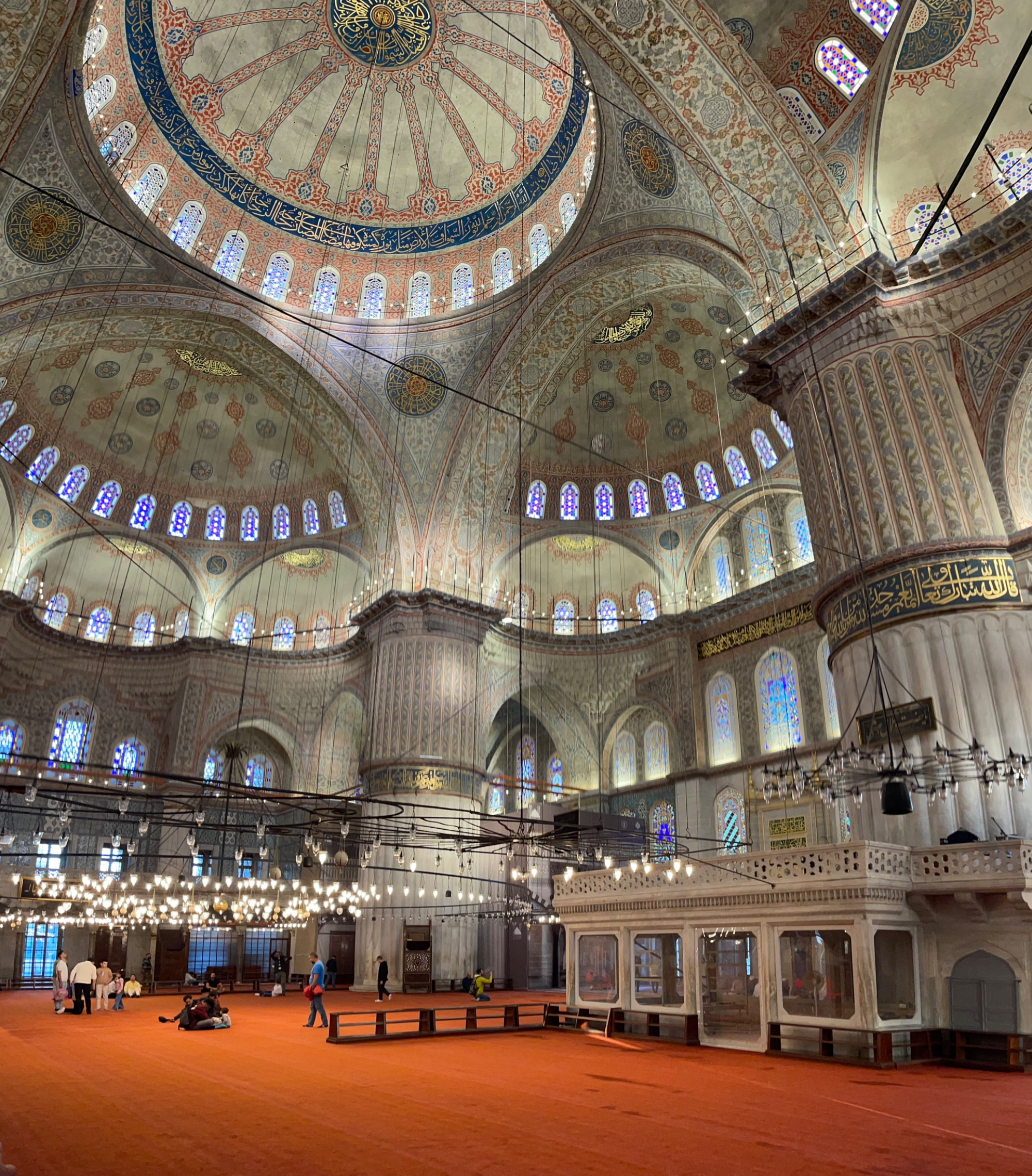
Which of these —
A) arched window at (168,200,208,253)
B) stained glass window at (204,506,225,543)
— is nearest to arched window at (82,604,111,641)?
stained glass window at (204,506,225,543)

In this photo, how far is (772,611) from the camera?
1933cm

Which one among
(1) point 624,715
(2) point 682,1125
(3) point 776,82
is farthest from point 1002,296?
(1) point 624,715

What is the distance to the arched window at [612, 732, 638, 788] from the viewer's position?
22.1m

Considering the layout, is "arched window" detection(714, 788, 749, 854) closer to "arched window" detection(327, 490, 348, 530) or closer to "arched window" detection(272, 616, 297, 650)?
"arched window" detection(327, 490, 348, 530)

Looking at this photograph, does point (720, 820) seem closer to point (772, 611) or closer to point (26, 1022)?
point (772, 611)

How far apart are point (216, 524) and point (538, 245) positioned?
11.7m

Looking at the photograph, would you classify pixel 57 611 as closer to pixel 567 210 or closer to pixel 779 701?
pixel 567 210

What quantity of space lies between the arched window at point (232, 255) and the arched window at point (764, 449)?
12.5 meters

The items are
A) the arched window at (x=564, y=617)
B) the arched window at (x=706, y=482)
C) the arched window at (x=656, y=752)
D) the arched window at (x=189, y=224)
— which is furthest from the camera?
the arched window at (x=564, y=617)

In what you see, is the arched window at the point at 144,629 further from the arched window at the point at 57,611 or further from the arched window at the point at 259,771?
the arched window at the point at 259,771

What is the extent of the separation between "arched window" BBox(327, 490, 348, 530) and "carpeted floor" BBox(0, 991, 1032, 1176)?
1579 centimetres

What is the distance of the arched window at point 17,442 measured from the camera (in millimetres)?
20859

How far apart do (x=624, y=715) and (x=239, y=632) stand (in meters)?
10.8

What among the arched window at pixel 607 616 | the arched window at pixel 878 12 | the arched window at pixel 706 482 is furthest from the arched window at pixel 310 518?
the arched window at pixel 878 12
